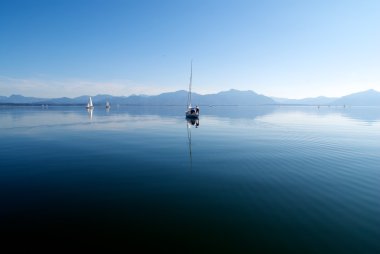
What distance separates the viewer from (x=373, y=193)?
16219 mm

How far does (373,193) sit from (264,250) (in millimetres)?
11389

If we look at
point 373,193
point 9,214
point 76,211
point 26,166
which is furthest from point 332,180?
point 26,166

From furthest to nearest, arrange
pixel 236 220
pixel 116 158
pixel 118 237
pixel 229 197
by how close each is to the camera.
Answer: pixel 116 158
pixel 229 197
pixel 236 220
pixel 118 237

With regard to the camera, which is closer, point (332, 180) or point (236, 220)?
point (236, 220)

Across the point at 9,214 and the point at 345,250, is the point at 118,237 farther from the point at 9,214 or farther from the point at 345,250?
the point at 345,250

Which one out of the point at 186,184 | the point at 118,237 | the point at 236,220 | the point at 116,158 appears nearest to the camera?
the point at 118,237

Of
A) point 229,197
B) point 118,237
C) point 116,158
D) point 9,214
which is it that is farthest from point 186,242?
point 116,158

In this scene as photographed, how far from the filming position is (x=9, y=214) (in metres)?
12.7

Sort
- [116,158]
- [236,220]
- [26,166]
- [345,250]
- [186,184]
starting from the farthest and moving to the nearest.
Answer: [116,158] → [26,166] → [186,184] → [236,220] → [345,250]

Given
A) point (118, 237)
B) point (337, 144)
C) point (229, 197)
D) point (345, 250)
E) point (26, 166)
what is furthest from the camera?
point (337, 144)

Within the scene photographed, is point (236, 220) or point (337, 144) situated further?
point (337, 144)

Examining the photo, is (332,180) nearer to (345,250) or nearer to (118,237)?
(345,250)

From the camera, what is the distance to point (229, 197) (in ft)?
51.0

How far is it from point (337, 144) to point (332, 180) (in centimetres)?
2020
